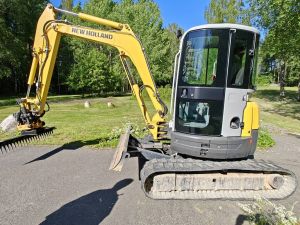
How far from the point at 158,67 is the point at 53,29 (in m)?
31.3

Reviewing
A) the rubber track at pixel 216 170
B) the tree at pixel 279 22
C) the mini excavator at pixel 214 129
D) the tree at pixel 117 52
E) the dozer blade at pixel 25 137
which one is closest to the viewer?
the rubber track at pixel 216 170

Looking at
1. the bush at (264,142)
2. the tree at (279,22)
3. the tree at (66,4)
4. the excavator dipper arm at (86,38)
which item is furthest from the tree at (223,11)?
the excavator dipper arm at (86,38)

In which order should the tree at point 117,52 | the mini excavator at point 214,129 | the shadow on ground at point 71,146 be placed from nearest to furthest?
the mini excavator at point 214,129 → the shadow on ground at point 71,146 → the tree at point 117,52

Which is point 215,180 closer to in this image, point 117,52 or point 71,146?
point 71,146

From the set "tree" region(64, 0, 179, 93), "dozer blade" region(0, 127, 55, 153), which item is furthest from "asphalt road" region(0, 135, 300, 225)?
"tree" region(64, 0, 179, 93)

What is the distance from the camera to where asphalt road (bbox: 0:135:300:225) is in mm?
5121

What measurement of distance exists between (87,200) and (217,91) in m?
3.12

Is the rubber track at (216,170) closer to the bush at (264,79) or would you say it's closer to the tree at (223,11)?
the tree at (223,11)

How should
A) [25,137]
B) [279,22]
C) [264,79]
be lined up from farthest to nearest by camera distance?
[264,79] → [279,22] → [25,137]

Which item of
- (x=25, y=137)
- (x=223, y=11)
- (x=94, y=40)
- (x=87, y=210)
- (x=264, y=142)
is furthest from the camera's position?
(x=223, y=11)

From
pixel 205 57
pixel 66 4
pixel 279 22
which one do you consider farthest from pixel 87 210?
pixel 66 4

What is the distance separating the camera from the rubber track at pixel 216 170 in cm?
552

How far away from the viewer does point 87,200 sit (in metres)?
5.82

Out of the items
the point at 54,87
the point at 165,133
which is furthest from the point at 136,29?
the point at 165,133
